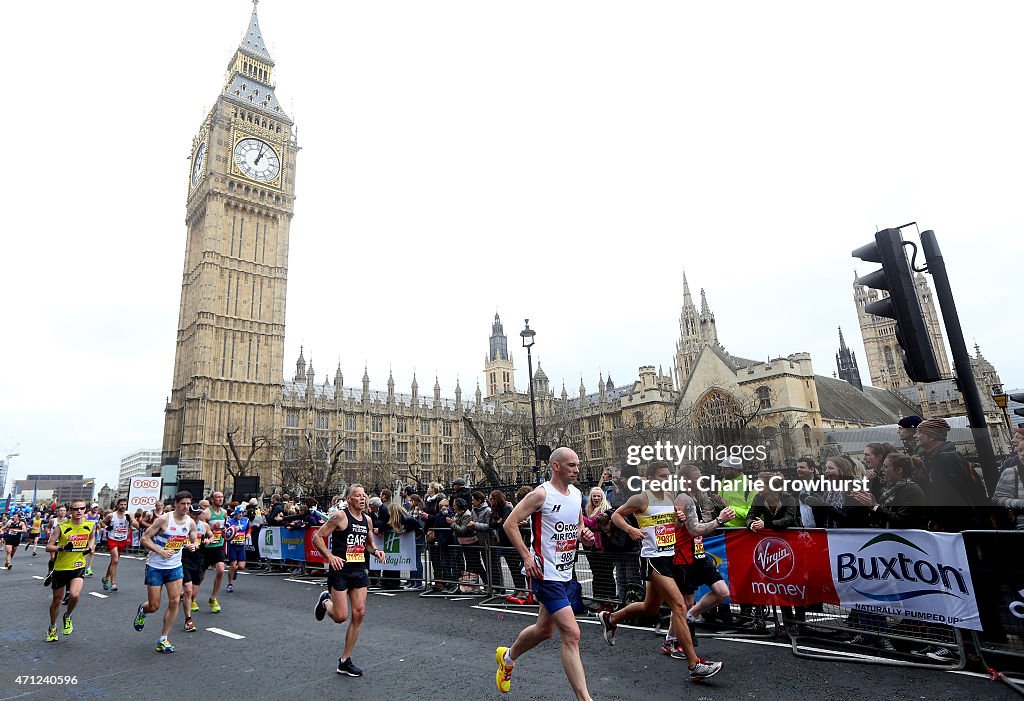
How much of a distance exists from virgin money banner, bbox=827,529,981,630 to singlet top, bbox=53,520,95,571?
397 inches

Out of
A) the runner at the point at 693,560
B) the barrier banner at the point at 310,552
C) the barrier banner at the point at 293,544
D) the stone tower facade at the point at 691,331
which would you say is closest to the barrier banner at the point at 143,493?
the barrier banner at the point at 293,544

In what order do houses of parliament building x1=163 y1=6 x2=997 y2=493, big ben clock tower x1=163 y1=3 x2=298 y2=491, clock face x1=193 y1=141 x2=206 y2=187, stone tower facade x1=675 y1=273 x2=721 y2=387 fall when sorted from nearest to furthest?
1. houses of parliament building x1=163 y1=6 x2=997 y2=493
2. big ben clock tower x1=163 y1=3 x2=298 y2=491
3. clock face x1=193 y1=141 x2=206 y2=187
4. stone tower facade x1=675 y1=273 x2=721 y2=387

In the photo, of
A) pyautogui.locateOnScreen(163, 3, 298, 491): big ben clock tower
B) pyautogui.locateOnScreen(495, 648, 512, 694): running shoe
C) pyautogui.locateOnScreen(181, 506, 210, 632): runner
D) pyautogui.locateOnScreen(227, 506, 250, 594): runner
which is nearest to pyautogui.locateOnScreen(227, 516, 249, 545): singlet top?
pyautogui.locateOnScreen(227, 506, 250, 594): runner

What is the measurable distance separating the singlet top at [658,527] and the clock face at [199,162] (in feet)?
251

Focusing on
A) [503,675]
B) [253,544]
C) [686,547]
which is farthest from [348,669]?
[253,544]

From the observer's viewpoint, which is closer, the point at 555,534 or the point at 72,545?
the point at 555,534

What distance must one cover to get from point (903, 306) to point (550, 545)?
3999 mm

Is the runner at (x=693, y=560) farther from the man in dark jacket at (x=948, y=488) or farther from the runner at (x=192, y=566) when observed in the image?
the runner at (x=192, y=566)

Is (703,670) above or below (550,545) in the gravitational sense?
below

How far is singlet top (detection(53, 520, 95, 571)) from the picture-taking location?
27.1ft

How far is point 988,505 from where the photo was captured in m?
5.81

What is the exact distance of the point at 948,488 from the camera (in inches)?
238

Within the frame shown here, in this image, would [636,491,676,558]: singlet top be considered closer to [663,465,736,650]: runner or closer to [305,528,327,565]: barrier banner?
[663,465,736,650]: runner

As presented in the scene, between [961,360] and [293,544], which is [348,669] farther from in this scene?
[293,544]
